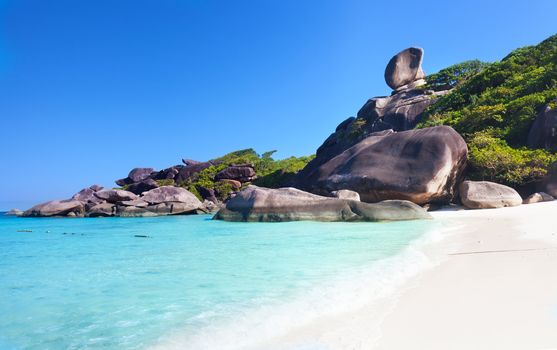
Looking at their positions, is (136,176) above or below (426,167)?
above

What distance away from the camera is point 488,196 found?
11766 millimetres

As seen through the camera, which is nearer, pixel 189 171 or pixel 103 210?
pixel 103 210

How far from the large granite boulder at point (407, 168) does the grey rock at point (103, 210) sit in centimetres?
1530

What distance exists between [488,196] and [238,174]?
22948 millimetres

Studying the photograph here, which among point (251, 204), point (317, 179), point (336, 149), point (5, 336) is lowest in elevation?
point (5, 336)

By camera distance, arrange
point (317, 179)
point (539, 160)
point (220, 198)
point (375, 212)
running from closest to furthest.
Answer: point (375, 212), point (539, 160), point (317, 179), point (220, 198)

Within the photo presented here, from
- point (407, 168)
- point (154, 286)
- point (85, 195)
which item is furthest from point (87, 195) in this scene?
point (154, 286)

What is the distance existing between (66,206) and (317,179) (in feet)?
61.2

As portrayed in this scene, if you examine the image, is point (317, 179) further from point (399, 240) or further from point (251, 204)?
point (399, 240)

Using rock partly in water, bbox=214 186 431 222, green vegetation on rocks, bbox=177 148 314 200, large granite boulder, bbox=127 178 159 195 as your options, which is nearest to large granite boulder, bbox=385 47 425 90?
green vegetation on rocks, bbox=177 148 314 200

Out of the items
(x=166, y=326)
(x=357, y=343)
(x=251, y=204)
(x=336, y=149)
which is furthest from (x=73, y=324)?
(x=336, y=149)

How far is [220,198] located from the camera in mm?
30812

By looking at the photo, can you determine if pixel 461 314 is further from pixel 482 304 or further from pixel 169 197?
pixel 169 197

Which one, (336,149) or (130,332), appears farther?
(336,149)
